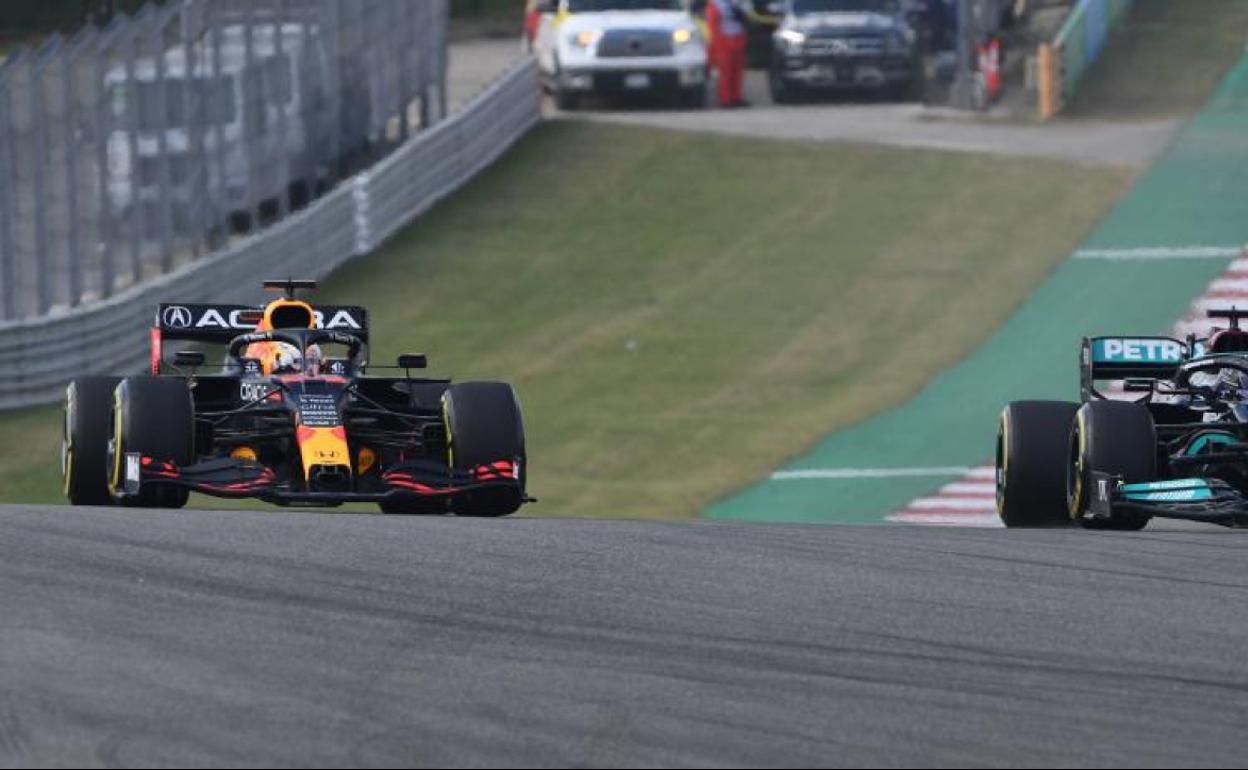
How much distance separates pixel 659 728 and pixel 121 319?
16.9m

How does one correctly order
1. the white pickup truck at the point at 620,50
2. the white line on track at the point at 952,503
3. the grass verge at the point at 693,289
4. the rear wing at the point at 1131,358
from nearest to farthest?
the rear wing at the point at 1131,358, the white line on track at the point at 952,503, the grass verge at the point at 693,289, the white pickup truck at the point at 620,50

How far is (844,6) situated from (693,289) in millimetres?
10976

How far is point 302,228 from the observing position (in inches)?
1177

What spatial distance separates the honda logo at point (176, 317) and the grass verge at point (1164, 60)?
74.7 feet

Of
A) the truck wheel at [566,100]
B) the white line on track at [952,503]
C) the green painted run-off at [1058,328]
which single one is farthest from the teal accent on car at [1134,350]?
the truck wheel at [566,100]

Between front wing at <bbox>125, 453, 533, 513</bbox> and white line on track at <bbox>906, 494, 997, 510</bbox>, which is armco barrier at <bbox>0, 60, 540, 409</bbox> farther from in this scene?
front wing at <bbox>125, 453, 533, 513</bbox>

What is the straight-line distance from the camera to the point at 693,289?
30.1 metres

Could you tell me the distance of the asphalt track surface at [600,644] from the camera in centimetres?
920

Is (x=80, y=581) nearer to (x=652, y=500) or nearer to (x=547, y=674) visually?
(x=547, y=674)

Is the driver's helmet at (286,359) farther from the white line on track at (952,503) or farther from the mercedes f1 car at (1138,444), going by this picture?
the white line on track at (952,503)

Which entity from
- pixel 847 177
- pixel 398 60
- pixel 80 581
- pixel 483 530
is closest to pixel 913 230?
pixel 847 177

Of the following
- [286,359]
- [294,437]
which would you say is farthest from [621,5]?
[294,437]

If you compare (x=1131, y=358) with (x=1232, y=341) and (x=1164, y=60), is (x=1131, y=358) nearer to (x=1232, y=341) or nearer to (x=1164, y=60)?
(x=1232, y=341)

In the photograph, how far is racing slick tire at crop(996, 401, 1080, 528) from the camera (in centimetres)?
1602
